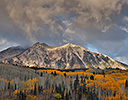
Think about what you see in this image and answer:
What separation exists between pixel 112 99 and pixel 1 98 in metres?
141

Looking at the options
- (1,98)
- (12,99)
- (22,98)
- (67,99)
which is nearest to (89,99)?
(67,99)

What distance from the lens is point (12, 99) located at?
194 meters

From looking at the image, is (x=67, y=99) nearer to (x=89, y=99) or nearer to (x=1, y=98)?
(x=89, y=99)

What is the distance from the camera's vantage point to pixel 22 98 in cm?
19400

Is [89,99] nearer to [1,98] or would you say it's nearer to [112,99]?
[112,99]

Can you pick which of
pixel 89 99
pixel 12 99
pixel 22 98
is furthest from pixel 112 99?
pixel 12 99

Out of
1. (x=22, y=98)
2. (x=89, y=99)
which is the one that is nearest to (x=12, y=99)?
(x=22, y=98)

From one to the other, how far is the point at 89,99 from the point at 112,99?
3022 cm

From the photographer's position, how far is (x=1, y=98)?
193500 millimetres

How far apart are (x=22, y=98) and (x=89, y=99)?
84.7 meters

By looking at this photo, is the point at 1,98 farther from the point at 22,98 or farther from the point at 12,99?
the point at 22,98

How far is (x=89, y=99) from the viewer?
196875 mm

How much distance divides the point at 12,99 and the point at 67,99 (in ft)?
228

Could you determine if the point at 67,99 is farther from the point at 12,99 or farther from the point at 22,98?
the point at 12,99
